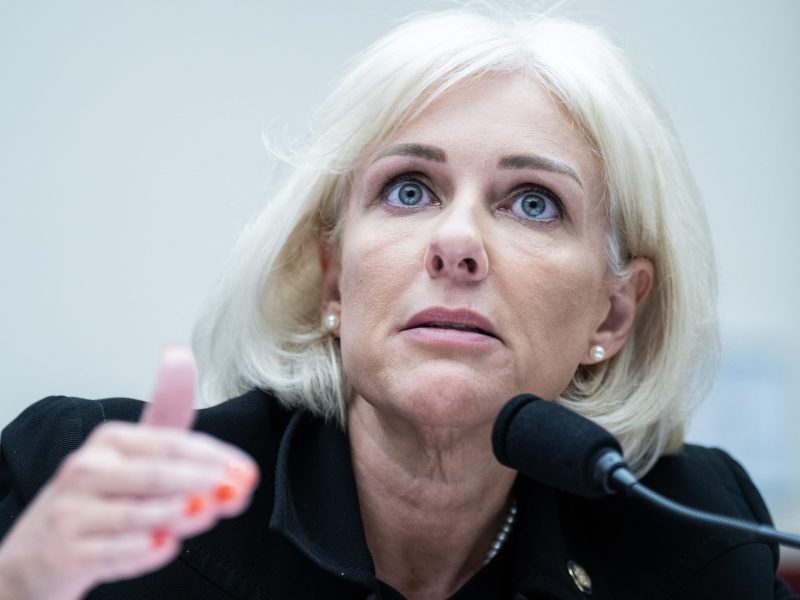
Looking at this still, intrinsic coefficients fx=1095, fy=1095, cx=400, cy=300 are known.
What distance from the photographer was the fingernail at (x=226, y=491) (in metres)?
0.81

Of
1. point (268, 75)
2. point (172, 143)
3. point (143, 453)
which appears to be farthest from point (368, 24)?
point (143, 453)

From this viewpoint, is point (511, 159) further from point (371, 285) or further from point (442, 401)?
point (442, 401)

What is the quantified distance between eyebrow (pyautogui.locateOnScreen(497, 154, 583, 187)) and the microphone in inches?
18.6

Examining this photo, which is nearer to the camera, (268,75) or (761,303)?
(268,75)

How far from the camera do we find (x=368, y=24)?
118 inches

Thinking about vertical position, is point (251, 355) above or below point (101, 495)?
below

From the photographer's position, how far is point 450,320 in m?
1.49

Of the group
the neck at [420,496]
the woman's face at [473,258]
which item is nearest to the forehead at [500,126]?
the woman's face at [473,258]

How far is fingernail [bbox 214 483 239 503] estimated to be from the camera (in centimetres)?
81

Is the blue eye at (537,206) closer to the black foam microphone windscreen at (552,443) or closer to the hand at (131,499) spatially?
the black foam microphone windscreen at (552,443)

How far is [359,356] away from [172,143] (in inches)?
55.3

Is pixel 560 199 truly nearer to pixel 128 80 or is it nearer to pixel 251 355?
pixel 251 355

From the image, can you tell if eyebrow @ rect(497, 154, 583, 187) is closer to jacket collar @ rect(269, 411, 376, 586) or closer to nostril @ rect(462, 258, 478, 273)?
nostril @ rect(462, 258, 478, 273)

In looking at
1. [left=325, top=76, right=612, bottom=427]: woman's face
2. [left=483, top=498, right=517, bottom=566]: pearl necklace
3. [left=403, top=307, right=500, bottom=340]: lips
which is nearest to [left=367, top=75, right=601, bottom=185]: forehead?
[left=325, top=76, right=612, bottom=427]: woman's face
